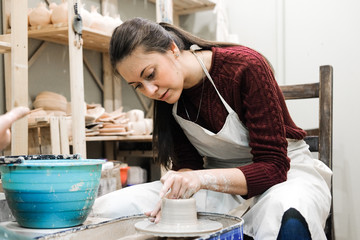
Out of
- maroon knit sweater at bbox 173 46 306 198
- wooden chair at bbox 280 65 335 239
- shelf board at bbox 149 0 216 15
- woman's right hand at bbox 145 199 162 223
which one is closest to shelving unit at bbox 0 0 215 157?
shelf board at bbox 149 0 216 15

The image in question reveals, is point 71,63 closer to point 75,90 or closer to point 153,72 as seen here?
point 75,90

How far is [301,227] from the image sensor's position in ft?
3.79

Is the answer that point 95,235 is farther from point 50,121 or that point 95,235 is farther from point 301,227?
point 50,121

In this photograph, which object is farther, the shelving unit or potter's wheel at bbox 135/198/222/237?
the shelving unit

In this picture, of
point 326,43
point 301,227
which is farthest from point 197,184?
point 326,43

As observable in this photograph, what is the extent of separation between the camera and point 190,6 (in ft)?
12.2

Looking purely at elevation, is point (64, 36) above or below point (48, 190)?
above

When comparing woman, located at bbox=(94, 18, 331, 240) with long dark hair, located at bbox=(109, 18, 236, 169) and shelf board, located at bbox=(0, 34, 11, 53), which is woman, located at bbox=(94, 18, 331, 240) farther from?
shelf board, located at bbox=(0, 34, 11, 53)

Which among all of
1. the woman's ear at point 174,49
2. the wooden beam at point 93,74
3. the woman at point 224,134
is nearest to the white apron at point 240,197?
the woman at point 224,134

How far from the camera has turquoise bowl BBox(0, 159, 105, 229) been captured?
39.4 inches

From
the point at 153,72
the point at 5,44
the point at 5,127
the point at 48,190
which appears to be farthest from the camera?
the point at 5,44

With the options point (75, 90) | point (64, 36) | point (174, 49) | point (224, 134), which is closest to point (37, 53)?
point (64, 36)

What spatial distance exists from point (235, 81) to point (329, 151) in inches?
29.2

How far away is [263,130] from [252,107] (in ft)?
0.30
